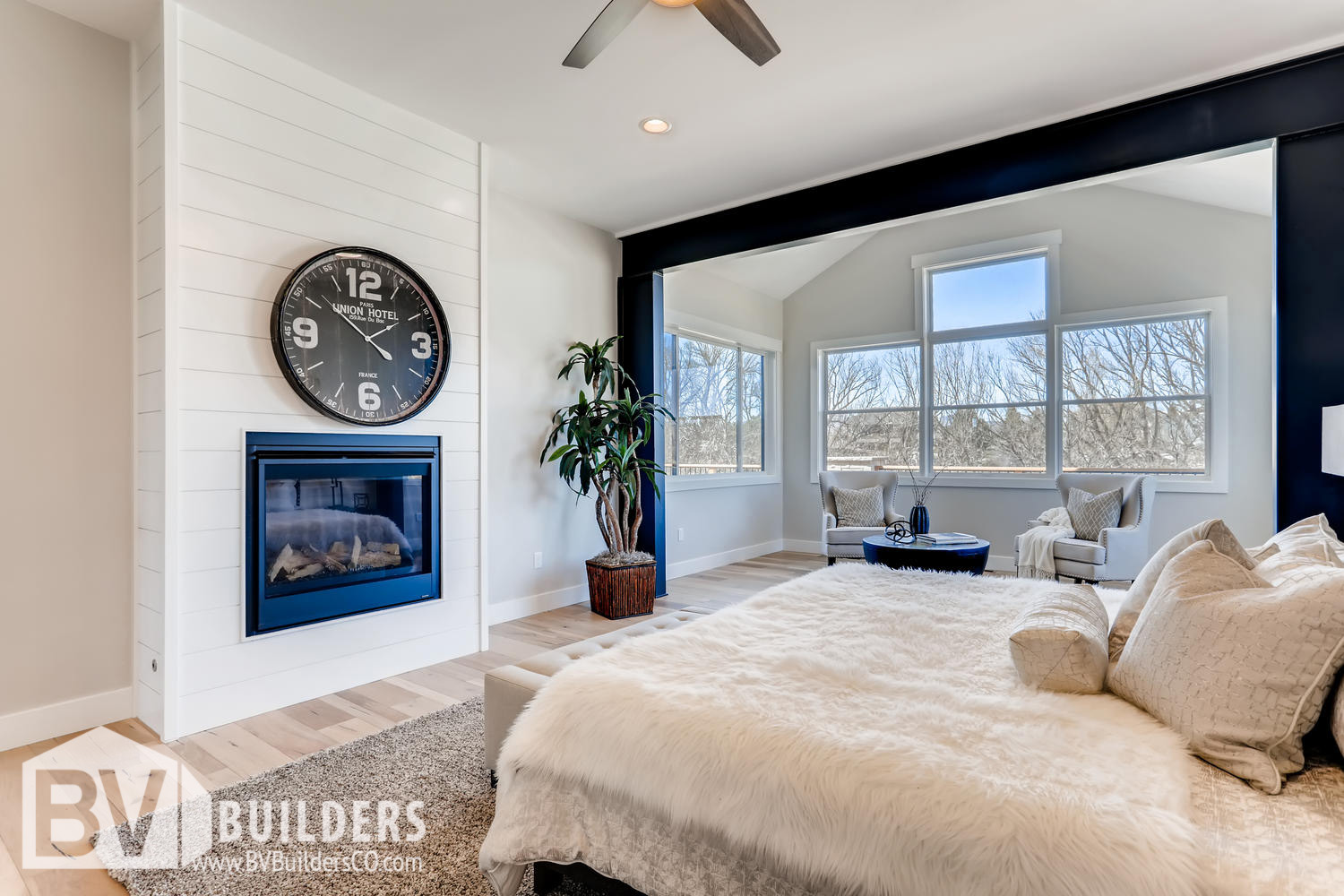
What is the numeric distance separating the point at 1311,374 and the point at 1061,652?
2.26m

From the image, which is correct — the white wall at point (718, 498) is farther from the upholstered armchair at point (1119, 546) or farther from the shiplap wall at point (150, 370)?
the shiplap wall at point (150, 370)

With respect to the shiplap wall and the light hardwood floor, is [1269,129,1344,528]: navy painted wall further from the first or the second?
the shiplap wall

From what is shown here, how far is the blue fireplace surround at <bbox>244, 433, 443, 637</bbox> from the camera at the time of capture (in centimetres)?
269

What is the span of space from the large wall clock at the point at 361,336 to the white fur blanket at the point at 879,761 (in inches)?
76.5

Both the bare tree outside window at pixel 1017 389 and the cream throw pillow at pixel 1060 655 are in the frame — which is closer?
the cream throw pillow at pixel 1060 655

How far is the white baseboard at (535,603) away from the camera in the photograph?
4.14m

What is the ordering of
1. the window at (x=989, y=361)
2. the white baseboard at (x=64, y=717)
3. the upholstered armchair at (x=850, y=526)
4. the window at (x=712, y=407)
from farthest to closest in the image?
the window at (x=712, y=407), the window at (x=989, y=361), the upholstered armchair at (x=850, y=526), the white baseboard at (x=64, y=717)

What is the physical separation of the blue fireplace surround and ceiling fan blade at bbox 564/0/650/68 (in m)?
1.86

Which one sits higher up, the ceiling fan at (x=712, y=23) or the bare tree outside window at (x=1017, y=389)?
the ceiling fan at (x=712, y=23)

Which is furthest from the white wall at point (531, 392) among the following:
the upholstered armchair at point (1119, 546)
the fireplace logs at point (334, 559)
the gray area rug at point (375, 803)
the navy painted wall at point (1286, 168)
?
the upholstered armchair at point (1119, 546)

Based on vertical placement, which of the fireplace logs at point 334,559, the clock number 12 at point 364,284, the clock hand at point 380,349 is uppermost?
the clock number 12 at point 364,284

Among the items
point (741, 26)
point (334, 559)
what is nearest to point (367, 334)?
point (334, 559)

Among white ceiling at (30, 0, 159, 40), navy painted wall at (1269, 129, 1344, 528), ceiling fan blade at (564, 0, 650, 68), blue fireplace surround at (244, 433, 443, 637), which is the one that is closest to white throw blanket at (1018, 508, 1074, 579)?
navy painted wall at (1269, 129, 1344, 528)

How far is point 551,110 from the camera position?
10.6ft
